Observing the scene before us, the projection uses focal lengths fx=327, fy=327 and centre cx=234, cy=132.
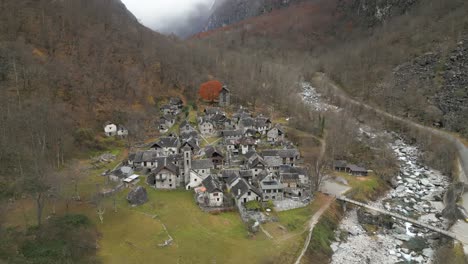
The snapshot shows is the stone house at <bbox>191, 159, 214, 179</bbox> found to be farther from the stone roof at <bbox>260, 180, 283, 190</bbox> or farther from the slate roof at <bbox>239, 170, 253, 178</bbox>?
the stone roof at <bbox>260, 180, 283, 190</bbox>

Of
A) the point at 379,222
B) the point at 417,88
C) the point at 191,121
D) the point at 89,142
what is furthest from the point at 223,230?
the point at 417,88

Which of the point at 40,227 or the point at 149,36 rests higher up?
the point at 149,36

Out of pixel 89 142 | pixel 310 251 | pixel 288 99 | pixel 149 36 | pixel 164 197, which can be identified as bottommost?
pixel 310 251

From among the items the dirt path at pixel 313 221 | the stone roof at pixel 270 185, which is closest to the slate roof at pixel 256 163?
the stone roof at pixel 270 185

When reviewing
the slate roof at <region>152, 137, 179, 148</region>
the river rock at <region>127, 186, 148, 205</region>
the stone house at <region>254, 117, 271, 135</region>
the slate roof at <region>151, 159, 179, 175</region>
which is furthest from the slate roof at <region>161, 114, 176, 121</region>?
the river rock at <region>127, 186, 148, 205</region>

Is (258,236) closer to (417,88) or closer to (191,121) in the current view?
(191,121)

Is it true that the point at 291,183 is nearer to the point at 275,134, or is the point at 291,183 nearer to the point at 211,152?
the point at 211,152

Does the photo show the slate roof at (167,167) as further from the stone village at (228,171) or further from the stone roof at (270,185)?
the stone roof at (270,185)
